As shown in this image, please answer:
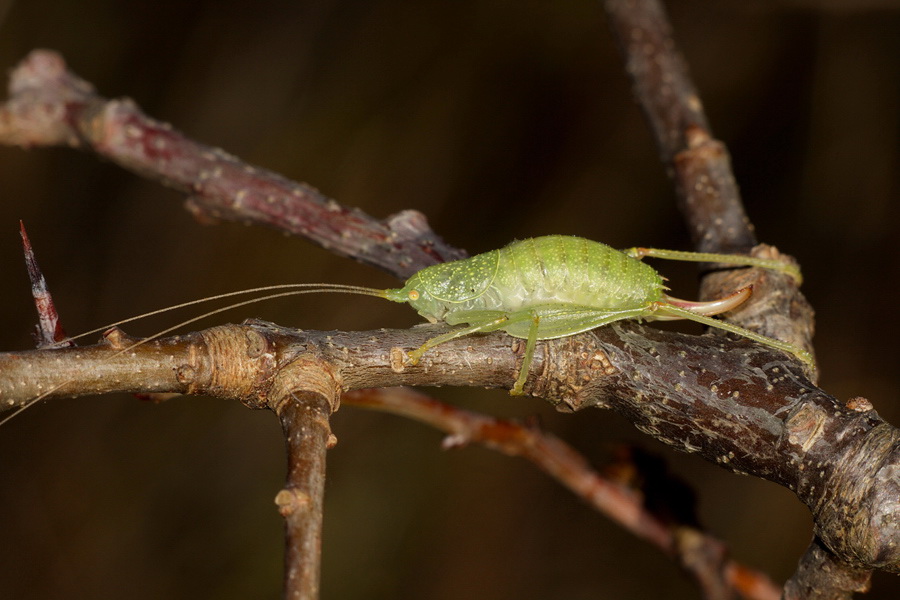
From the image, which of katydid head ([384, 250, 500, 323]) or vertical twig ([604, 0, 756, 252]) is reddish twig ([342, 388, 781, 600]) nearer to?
katydid head ([384, 250, 500, 323])

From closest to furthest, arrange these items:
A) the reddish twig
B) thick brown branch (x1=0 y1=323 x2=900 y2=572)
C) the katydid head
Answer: thick brown branch (x1=0 y1=323 x2=900 y2=572), the katydid head, the reddish twig

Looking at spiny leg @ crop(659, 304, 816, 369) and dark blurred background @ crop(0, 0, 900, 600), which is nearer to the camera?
spiny leg @ crop(659, 304, 816, 369)

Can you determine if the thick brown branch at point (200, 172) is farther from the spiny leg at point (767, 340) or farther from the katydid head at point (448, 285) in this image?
the spiny leg at point (767, 340)

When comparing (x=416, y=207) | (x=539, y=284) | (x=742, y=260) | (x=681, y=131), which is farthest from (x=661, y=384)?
(x=416, y=207)

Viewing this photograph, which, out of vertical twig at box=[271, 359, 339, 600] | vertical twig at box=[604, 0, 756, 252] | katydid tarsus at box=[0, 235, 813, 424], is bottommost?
vertical twig at box=[271, 359, 339, 600]

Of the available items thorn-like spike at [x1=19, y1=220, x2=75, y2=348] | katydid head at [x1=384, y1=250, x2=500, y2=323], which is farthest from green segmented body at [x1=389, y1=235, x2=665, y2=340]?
thorn-like spike at [x1=19, y1=220, x2=75, y2=348]

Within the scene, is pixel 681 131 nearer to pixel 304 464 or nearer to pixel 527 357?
pixel 527 357
